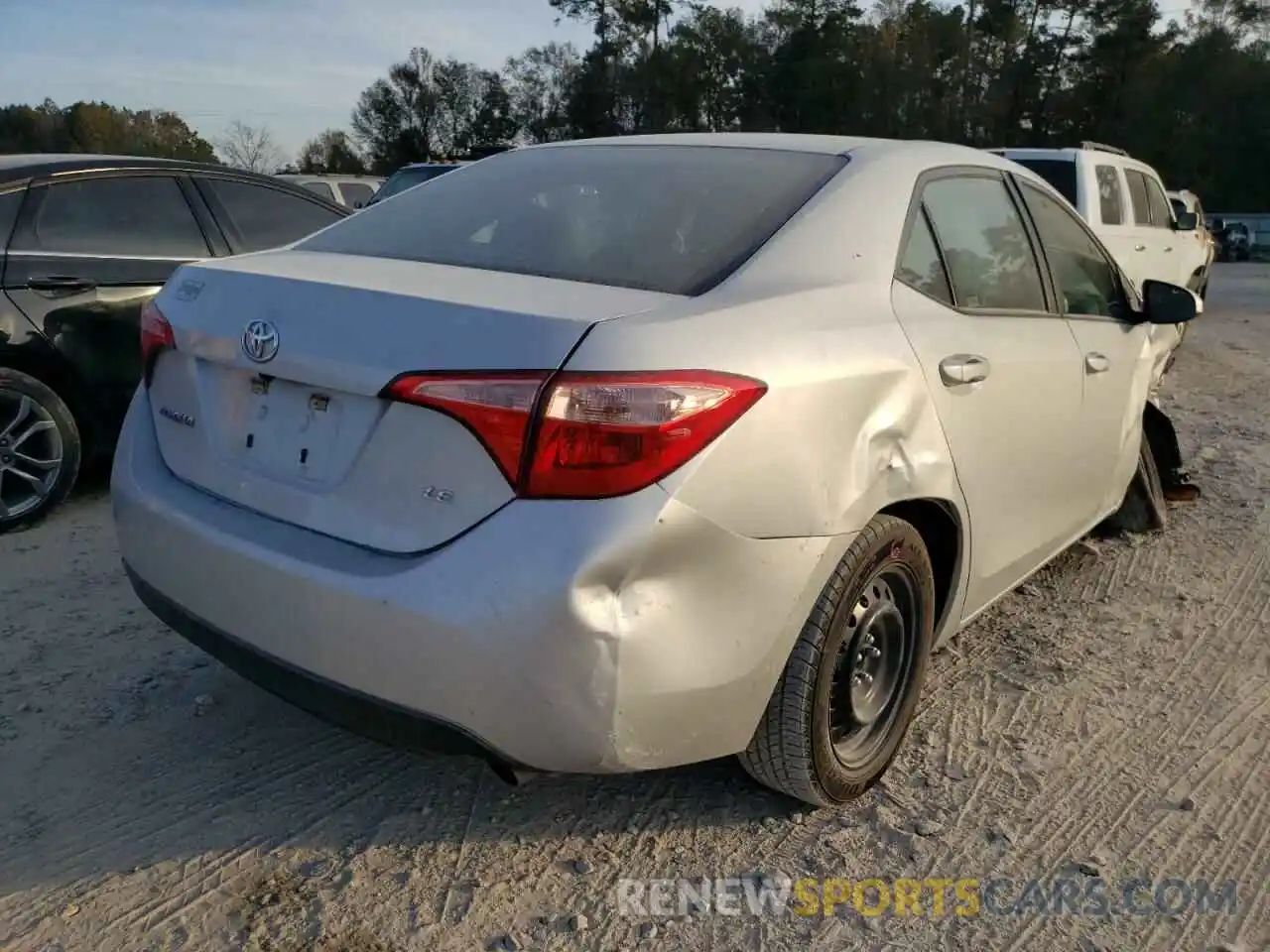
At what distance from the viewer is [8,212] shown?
4551 millimetres

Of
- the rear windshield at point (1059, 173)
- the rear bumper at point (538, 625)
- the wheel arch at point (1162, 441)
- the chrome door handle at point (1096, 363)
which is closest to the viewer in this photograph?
the rear bumper at point (538, 625)

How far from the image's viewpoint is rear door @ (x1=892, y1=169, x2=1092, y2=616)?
8.77 ft

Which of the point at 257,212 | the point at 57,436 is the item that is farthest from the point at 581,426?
the point at 257,212

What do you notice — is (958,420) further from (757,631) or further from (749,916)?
(749,916)

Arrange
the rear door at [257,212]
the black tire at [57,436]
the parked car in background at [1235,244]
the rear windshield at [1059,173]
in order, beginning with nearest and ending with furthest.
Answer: the black tire at [57,436] < the rear door at [257,212] < the rear windshield at [1059,173] < the parked car in background at [1235,244]

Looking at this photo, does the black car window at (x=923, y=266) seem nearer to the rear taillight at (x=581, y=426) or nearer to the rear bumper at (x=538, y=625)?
the rear bumper at (x=538, y=625)

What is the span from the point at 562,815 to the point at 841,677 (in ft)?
2.50

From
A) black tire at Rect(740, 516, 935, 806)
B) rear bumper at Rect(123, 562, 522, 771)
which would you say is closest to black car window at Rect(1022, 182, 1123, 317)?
black tire at Rect(740, 516, 935, 806)

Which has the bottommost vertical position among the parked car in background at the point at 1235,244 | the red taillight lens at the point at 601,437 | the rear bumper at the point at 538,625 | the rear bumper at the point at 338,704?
the parked car in background at the point at 1235,244

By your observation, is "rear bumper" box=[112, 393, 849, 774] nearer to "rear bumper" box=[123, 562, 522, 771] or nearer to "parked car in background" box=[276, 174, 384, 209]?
"rear bumper" box=[123, 562, 522, 771]

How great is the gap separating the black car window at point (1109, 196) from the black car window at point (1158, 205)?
46.1 inches

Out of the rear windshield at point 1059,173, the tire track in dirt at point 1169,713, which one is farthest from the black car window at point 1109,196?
the tire track in dirt at point 1169,713

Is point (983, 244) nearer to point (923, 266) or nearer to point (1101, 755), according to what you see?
point (923, 266)

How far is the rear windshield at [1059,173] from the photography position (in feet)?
28.3
